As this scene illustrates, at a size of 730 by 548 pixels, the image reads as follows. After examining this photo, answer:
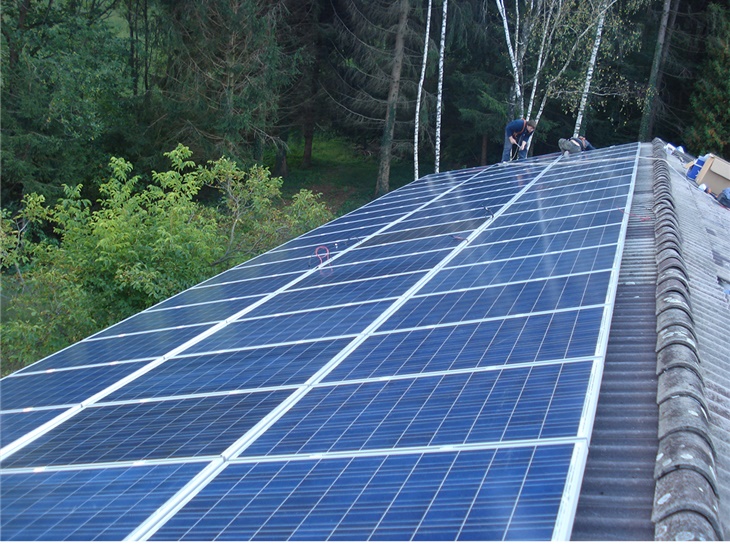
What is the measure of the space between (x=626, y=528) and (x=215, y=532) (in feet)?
6.78

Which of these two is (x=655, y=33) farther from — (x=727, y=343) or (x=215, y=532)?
(x=215, y=532)

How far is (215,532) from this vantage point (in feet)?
11.2

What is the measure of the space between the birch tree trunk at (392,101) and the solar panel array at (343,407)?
3137 centimetres

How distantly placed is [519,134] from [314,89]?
88.2 feet

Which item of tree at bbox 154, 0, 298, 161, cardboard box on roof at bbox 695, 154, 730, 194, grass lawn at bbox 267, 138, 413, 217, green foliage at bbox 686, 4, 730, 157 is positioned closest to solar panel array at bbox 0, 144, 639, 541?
cardboard box on roof at bbox 695, 154, 730, 194

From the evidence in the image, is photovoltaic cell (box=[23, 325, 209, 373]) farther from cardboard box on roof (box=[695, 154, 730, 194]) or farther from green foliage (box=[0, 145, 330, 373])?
cardboard box on roof (box=[695, 154, 730, 194])

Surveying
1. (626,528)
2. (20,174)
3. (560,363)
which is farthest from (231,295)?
(20,174)

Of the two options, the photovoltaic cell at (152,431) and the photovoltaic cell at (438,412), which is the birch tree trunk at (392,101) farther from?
the photovoltaic cell at (438,412)

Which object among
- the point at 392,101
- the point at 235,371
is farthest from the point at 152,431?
the point at 392,101

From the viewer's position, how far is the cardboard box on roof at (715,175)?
1540 cm

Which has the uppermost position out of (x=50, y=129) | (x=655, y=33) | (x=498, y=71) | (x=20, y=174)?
(x=655, y=33)

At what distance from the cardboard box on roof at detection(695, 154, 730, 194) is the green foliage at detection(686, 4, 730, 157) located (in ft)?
74.2

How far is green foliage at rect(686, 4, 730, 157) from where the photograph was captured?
35719mm

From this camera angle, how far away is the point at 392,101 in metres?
39.6
